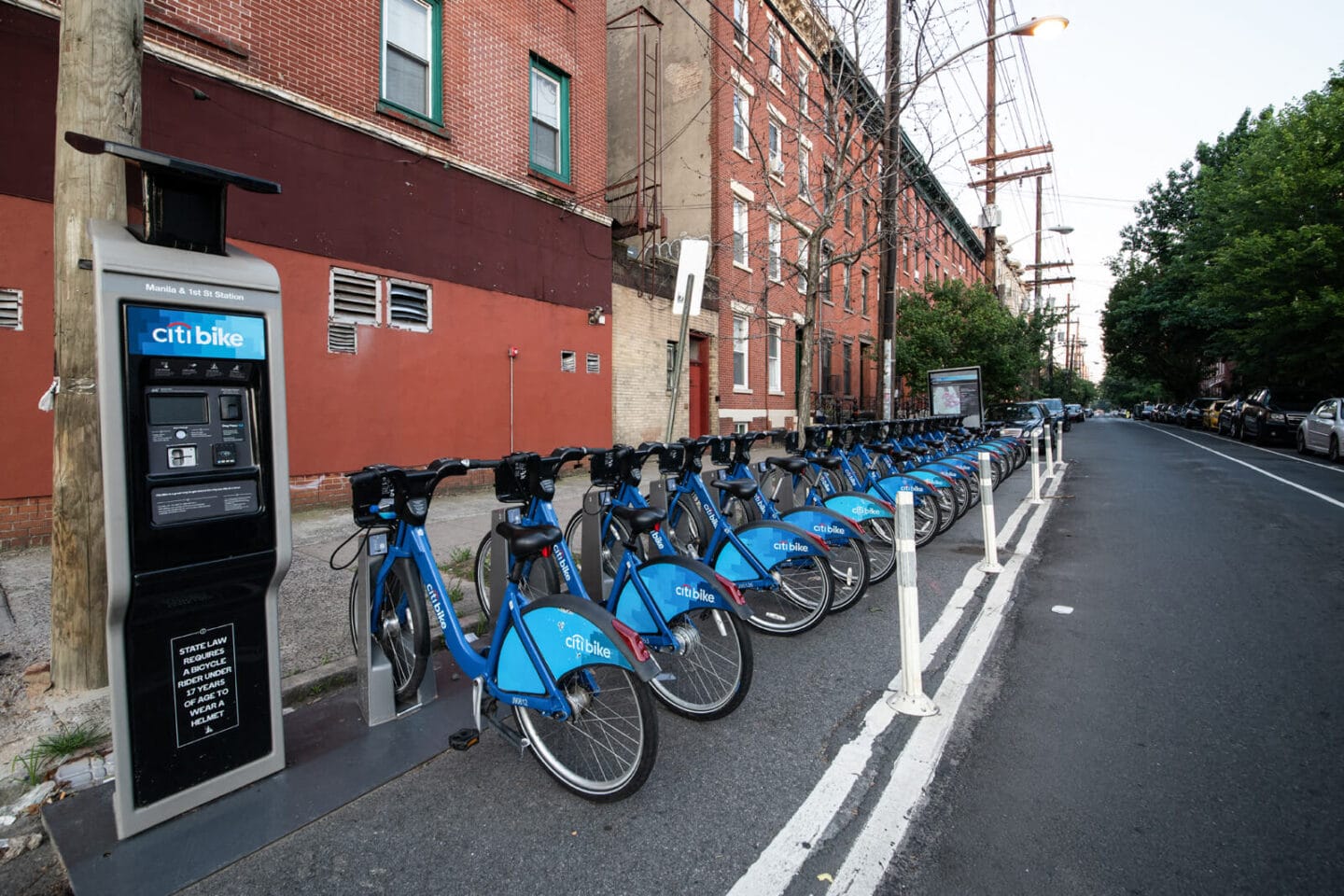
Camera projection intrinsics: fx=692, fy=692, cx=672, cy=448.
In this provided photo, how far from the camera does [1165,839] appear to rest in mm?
2562

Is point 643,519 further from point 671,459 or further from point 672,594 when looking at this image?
point 671,459

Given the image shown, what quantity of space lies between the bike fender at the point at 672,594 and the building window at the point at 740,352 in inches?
570

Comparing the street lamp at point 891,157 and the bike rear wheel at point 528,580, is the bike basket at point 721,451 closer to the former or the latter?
the bike rear wheel at point 528,580

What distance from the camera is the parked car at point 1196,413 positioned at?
3647 centimetres

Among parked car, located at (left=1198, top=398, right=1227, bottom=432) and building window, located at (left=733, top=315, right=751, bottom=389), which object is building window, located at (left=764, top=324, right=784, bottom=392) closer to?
building window, located at (left=733, top=315, right=751, bottom=389)

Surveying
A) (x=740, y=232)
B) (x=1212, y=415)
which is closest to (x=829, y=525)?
(x=740, y=232)

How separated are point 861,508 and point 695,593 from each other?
8.88 ft

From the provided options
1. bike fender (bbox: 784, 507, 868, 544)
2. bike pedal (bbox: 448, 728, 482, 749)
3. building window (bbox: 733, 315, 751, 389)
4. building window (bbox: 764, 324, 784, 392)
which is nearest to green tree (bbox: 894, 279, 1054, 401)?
building window (bbox: 764, 324, 784, 392)

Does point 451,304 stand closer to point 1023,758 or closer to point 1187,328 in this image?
point 1023,758

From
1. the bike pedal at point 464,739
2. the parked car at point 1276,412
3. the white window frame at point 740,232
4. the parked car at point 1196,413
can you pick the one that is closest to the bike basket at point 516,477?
the bike pedal at point 464,739

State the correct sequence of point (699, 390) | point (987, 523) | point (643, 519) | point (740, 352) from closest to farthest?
point (643, 519), point (987, 523), point (699, 390), point (740, 352)

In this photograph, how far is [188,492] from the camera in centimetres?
261

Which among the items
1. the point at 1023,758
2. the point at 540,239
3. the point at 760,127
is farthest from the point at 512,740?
the point at 760,127

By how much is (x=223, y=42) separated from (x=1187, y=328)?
149 ft
